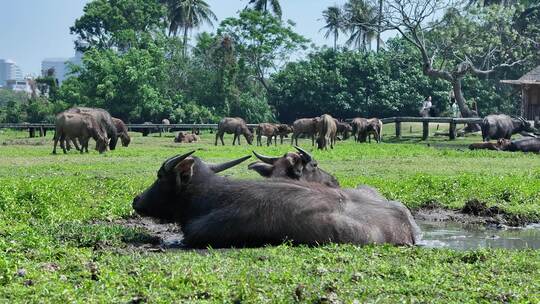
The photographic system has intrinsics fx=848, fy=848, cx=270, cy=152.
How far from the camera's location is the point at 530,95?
161ft

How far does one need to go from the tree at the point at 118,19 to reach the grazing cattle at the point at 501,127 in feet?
112

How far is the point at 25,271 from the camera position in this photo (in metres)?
6.95

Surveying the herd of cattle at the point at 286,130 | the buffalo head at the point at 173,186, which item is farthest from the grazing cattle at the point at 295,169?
the herd of cattle at the point at 286,130

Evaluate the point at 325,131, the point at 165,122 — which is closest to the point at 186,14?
the point at 165,122

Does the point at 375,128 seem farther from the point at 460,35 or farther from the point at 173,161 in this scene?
the point at 173,161

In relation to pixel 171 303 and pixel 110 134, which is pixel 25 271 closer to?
pixel 171 303

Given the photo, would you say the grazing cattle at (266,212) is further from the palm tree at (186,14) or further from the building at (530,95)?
the palm tree at (186,14)

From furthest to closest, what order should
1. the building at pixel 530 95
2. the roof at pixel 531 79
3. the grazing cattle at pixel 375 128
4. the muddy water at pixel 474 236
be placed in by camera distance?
the building at pixel 530 95 → the roof at pixel 531 79 → the grazing cattle at pixel 375 128 → the muddy water at pixel 474 236

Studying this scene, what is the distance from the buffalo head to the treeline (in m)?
39.2

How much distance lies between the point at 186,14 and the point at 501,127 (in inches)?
1774

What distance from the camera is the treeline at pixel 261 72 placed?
5481 cm

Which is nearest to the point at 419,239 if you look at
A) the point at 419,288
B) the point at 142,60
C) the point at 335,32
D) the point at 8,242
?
the point at 419,288

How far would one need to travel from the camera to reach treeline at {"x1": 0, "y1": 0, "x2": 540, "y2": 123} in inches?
2158

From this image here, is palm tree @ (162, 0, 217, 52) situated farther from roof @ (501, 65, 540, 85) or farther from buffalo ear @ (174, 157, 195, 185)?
buffalo ear @ (174, 157, 195, 185)
